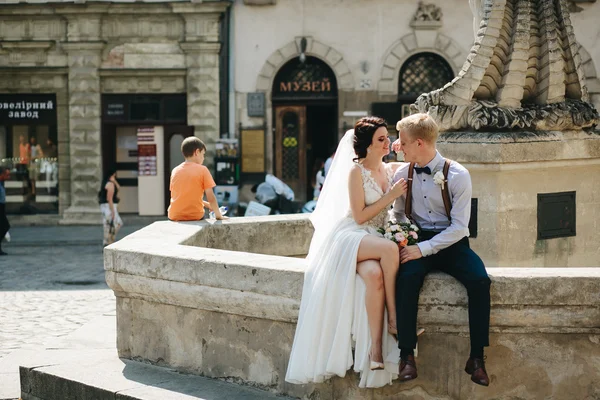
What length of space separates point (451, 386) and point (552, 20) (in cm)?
344

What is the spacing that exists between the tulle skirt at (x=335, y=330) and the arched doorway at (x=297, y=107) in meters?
18.2

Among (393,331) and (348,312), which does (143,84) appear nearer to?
(348,312)

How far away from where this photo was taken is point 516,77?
788cm

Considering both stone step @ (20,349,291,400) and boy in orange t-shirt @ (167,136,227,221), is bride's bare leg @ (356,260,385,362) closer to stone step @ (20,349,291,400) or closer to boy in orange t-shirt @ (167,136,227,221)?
stone step @ (20,349,291,400)

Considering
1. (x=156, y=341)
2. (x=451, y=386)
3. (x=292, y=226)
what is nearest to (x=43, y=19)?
(x=292, y=226)

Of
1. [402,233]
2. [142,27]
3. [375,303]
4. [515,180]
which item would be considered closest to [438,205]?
[402,233]

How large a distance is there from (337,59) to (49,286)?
11.5 meters

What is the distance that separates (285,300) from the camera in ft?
19.4

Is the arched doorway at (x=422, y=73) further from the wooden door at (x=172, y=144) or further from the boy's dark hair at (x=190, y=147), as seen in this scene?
the boy's dark hair at (x=190, y=147)

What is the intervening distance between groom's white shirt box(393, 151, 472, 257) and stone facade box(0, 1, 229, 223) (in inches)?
701

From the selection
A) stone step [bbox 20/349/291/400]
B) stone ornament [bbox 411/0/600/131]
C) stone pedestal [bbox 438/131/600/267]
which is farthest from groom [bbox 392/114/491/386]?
stone ornament [bbox 411/0/600/131]

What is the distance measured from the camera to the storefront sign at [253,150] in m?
23.8

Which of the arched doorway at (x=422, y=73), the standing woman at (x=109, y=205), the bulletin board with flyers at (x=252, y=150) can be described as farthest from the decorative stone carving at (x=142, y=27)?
the standing woman at (x=109, y=205)

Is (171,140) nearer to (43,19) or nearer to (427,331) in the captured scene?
(43,19)
